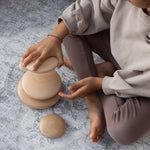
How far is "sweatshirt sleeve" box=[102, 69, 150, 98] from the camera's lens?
837mm

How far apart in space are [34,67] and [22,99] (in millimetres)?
265

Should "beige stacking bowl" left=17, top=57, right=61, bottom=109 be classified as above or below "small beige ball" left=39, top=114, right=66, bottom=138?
above

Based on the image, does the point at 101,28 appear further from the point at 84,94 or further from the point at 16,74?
the point at 16,74

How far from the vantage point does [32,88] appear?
1022 millimetres

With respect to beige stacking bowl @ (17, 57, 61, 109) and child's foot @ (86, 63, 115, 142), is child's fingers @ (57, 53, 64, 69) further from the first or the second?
child's foot @ (86, 63, 115, 142)

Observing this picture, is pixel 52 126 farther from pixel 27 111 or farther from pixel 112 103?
pixel 112 103

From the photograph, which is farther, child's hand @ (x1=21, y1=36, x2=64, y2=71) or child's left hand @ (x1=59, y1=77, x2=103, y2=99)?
child's left hand @ (x1=59, y1=77, x2=103, y2=99)

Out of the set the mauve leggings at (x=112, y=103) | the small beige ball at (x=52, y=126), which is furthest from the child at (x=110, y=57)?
the small beige ball at (x=52, y=126)

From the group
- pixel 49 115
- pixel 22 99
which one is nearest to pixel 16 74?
pixel 22 99

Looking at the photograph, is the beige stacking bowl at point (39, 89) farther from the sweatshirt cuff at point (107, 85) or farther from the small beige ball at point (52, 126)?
the sweatshirt cuff at point (107, 85)

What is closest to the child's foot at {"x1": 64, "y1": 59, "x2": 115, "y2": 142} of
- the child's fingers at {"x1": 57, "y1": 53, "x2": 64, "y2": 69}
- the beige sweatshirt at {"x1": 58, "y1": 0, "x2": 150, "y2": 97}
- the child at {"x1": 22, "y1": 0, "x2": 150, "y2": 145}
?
the child at {"x1": 22, "y1": 0, "x2": 150, "y2": 145}

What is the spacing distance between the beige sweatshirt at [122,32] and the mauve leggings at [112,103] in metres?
0.05

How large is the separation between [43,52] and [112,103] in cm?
33

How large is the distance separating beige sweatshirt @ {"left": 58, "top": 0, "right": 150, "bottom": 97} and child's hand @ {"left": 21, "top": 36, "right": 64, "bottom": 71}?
0.33 feet
